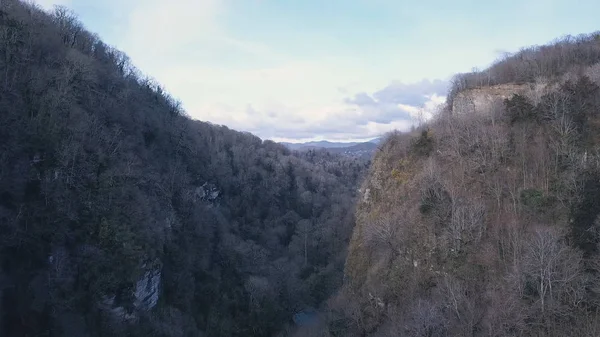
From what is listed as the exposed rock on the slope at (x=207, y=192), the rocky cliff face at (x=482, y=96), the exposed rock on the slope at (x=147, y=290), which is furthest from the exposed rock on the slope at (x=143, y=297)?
the rocky cliff face at (x=482, y=96)

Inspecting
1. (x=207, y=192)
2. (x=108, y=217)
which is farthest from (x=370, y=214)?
(x=207, y=192)

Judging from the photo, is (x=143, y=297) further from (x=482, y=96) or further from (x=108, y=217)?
(x=482, y=96)

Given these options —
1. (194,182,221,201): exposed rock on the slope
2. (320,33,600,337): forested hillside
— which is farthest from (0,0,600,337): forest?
(194,182,221,201): exposed rock on the slope

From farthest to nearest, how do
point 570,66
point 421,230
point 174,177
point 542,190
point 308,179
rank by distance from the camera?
1. point 308,179
2. point 174,177
3. point 570,66
4. point 421,230
5. point 542,190

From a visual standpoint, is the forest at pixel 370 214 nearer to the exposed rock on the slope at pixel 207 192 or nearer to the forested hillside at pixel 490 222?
the forested hillside at pixel 490 222

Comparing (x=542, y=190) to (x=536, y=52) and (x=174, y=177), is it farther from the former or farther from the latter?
(x=174, y=177)

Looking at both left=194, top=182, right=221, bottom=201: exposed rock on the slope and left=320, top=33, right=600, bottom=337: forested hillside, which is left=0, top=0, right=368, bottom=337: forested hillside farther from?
left=320, top=33, right=600, bottom=337: forested hillside

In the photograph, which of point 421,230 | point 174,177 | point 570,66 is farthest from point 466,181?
point 174,177

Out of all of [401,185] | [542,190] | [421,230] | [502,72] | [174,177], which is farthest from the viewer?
[174,177]
